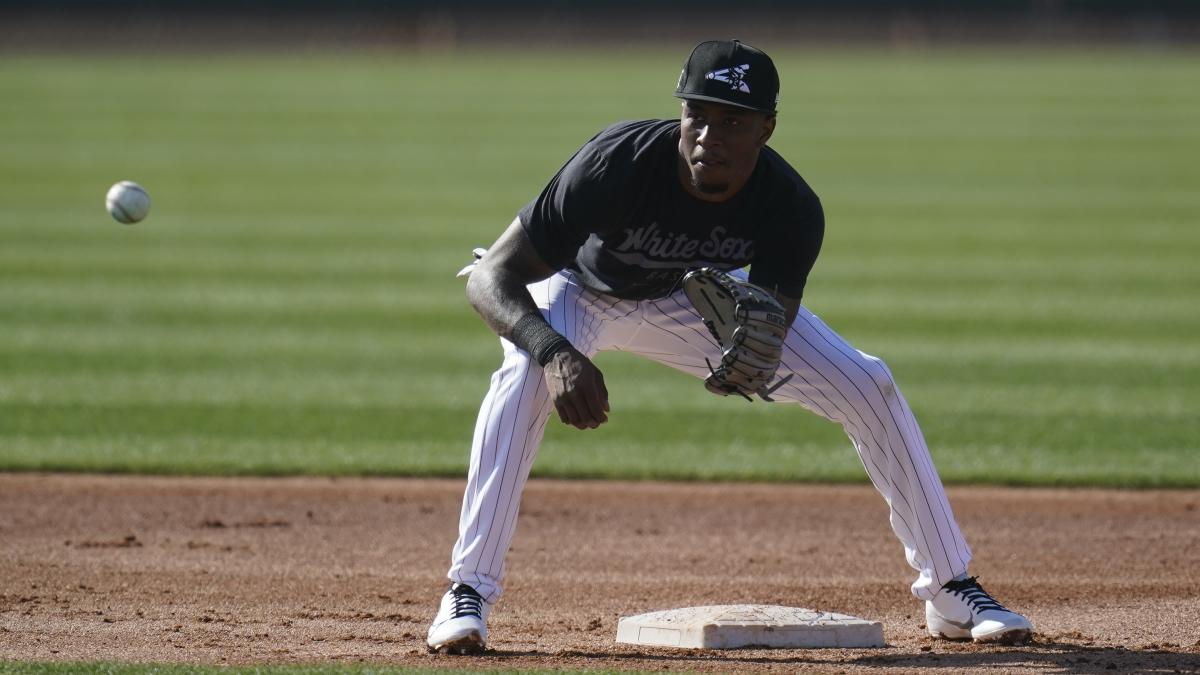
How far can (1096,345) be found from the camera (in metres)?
8.88

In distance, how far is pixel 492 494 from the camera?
3789mm

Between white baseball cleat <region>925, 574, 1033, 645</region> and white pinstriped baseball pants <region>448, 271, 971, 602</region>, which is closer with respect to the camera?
white pinstriped baseball pants <region>448, 271, 971, 602</region>

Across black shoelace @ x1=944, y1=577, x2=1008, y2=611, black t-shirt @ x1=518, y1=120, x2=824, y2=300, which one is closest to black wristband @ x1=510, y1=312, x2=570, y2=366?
black t-shirt @ x1=518, y1=120, x2=824, y2=300

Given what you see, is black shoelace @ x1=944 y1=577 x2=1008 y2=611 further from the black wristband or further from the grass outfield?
the grass outfield

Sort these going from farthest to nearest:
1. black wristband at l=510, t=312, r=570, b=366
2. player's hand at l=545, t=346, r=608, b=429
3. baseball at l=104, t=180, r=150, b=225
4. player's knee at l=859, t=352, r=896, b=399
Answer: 1. baseball at l=104, t=180, r=150, b=225
2. player's knee at l=859, t=352, r=896, b=399
3. black wristband at l=510, t=312, r=570, b=366
4. player's hand at l=545, t=346, r=608, b=429

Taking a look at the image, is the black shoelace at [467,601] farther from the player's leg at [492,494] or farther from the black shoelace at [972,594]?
the black shoelace at [972,594]

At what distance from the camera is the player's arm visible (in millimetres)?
3586

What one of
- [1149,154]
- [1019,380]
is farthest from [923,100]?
[1019,380]

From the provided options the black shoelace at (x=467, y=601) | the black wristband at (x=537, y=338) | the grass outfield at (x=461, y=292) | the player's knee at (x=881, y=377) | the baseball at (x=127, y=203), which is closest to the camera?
the black wristband at (x=537, y=338)

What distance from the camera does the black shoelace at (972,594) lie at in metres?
3.95

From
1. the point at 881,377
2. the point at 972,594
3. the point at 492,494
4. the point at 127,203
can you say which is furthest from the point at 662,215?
the point at 127,203

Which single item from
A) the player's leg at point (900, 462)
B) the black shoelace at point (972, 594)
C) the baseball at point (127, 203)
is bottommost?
the black shoelace at point (972, 594)

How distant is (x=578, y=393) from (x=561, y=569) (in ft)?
5.37

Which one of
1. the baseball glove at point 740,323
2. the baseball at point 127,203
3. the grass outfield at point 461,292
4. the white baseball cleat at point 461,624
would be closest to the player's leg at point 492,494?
the white baseball cleat at point 461,624
